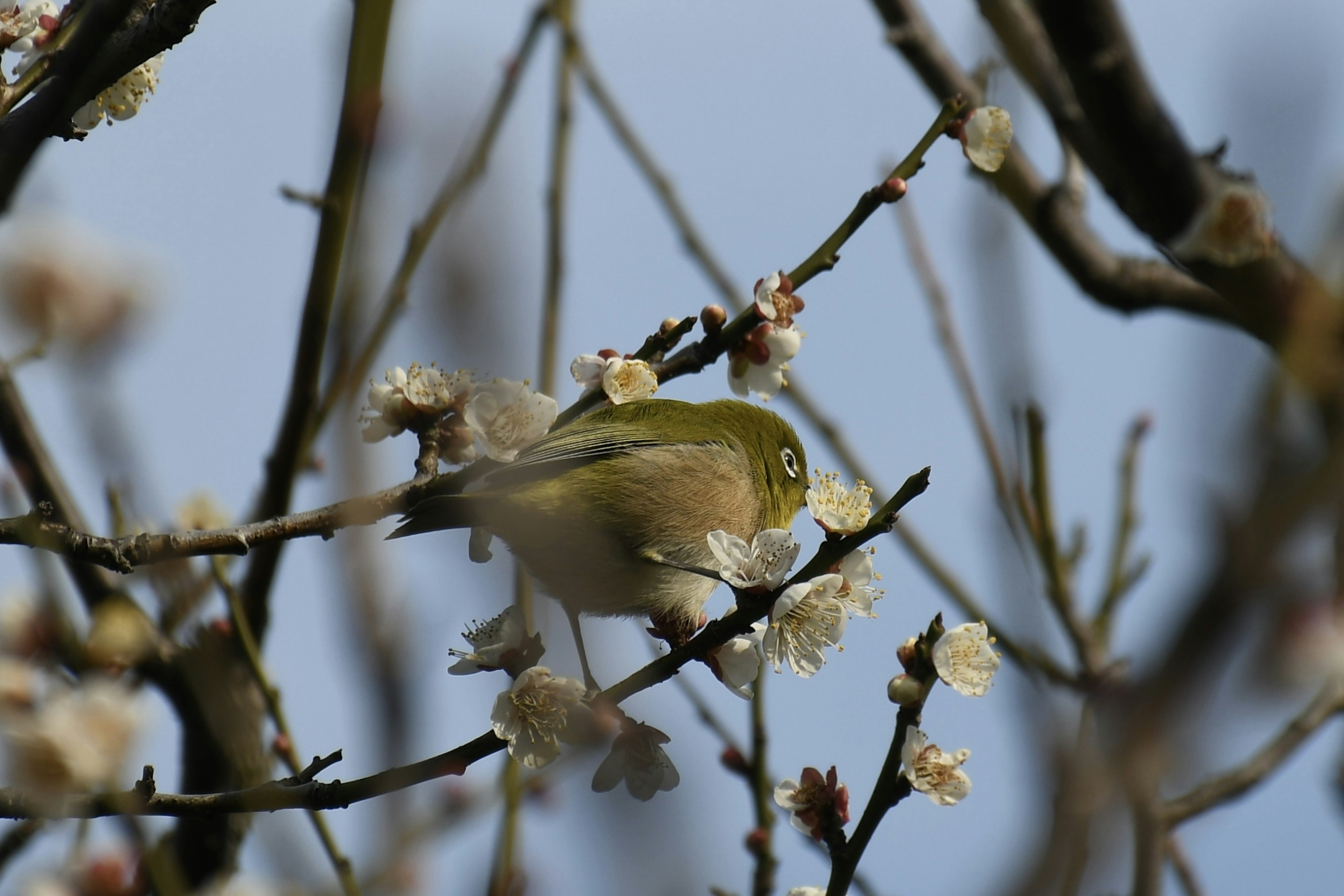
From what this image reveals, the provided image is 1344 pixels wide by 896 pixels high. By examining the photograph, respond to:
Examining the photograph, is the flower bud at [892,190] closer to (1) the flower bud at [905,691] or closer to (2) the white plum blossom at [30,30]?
(1) the flower bud at [905,691]

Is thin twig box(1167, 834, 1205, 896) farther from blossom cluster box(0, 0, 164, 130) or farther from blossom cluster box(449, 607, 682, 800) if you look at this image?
blossom cluster box(0, 0, 164, 130)

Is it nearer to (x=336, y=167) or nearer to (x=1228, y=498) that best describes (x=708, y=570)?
(x=336, y=167)

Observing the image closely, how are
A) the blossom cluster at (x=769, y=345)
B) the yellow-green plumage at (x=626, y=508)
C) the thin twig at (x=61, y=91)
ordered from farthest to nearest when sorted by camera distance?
the yellow-green plumage at (x=626, y=508) → the blossom cluster at (x=769, y=345) → the thin twig at (x=61, y=91)

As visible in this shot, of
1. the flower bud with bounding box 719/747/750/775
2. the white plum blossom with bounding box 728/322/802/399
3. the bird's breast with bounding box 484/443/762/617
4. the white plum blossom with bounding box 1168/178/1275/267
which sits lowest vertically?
the flower bud with bounding box 719/747/750/775

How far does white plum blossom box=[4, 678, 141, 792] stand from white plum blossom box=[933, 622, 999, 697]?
1.67 metres

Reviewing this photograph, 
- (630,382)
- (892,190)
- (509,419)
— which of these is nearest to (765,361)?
(630,382)

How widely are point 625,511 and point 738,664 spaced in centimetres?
129

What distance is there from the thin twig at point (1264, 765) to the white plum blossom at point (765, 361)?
1626 millimetres

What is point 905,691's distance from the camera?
241 cm

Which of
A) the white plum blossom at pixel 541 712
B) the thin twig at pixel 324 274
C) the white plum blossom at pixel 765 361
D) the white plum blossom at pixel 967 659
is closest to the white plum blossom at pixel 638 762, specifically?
the white plum blossom at pixel 541 712

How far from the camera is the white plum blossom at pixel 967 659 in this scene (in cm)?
238

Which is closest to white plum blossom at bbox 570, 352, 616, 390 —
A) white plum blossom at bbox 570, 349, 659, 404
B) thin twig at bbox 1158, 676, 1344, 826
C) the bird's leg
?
white plum blossom at bbox 570, 349, 659, 404

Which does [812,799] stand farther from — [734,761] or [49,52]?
[49,52]

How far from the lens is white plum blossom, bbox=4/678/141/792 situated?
2.39 meters
